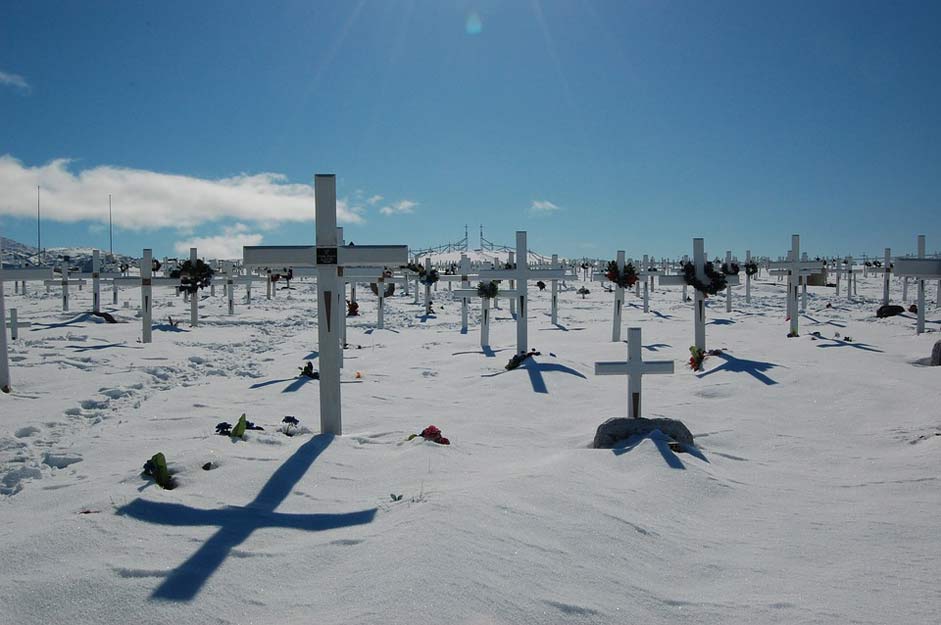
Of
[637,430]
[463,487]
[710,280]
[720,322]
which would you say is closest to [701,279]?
[710,280]

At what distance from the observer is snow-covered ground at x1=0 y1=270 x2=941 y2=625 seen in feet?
11.1

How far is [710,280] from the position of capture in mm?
14367

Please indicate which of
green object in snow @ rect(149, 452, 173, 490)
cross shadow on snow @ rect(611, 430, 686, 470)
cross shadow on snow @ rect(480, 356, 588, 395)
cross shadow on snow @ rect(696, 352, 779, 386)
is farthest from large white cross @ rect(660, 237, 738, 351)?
green object in snow @ rect(149, 452, 173, 490)

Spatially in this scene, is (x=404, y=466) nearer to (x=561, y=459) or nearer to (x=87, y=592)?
(x=561, y=459)

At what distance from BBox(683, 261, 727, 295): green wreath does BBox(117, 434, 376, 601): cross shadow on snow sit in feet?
37.7

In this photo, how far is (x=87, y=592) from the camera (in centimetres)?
334

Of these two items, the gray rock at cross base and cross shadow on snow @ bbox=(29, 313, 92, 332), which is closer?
the gray rock at cross base

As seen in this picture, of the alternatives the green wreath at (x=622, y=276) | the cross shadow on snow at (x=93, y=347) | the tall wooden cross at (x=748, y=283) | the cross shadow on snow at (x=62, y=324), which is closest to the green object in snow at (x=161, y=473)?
the cross shadow on snow at (x=93, y=347)

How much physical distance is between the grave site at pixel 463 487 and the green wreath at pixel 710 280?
5.29ft

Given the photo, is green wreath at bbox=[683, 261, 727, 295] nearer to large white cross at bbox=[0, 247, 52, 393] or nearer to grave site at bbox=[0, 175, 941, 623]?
grave site at bbox=[0, 175, 941, 623]

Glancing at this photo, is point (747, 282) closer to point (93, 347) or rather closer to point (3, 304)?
point (93, 347)

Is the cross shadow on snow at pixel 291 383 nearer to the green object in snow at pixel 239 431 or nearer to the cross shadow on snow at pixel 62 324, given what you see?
the green object in snow at pixel 239 431

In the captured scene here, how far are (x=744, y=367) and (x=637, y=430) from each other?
6.27m

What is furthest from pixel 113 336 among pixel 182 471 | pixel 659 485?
pixel 659 485
